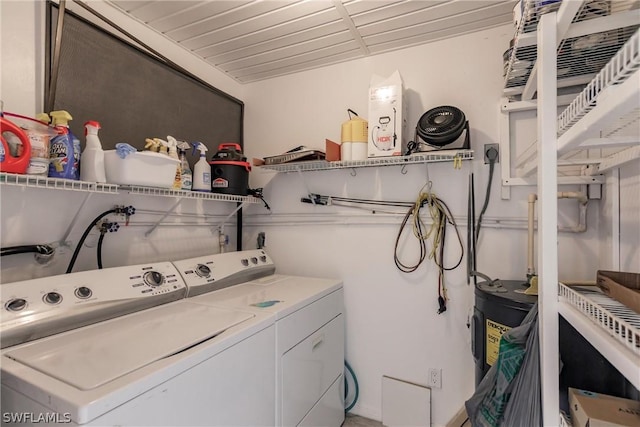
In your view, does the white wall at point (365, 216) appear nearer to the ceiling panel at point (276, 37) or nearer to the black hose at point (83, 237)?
the black hose at point (83, 237)

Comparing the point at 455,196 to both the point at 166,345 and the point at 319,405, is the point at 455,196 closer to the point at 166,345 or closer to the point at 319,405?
the point at 319,405

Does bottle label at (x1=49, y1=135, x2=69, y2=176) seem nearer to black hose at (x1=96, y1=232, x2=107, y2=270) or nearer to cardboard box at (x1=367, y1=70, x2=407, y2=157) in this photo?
black hose at (x1=96, y1=232, x2=107, y2=270)

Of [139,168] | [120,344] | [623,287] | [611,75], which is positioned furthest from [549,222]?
[139,168]

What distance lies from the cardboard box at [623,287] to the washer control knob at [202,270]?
→ 5.76 feet

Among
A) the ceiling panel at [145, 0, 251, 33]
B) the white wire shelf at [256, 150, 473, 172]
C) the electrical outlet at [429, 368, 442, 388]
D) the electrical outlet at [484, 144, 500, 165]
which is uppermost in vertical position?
the ceiling panel at [145, 0, 251, 33]

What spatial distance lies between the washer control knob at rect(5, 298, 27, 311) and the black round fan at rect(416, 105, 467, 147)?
77.1 inches

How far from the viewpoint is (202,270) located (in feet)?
5.78

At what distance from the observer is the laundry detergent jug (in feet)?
3.35

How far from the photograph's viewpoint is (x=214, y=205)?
2.34 metres

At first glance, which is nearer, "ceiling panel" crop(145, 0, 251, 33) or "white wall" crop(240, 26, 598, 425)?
"ceiling panel" crop(145, 0, 251, 33)

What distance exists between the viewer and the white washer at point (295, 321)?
144 centimetres

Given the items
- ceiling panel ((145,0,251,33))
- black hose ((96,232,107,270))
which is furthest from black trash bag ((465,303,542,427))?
ceiling panel ((145,0,251,33))

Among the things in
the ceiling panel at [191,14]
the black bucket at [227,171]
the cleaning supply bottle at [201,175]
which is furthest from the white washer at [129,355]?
the ceiling panel at [191,14]

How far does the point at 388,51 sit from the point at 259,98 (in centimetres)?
112
